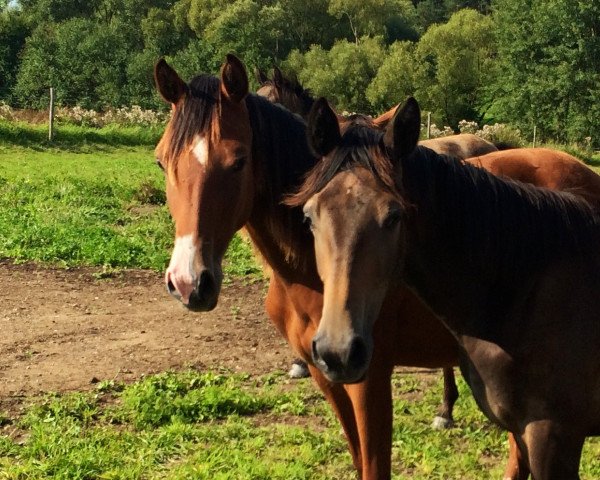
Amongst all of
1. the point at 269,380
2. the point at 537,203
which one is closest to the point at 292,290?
the point at 537,203

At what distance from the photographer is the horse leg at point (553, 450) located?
2252 mm

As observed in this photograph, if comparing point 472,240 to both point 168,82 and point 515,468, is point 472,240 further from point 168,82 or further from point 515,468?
point 515,468

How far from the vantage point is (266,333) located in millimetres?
5617

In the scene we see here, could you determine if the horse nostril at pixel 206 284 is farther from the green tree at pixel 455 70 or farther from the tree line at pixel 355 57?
the green tree at pixel 455 70

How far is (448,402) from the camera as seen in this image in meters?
4.29

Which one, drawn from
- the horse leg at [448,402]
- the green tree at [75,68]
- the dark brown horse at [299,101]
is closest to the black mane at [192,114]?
the dark brown horse at [299,101]

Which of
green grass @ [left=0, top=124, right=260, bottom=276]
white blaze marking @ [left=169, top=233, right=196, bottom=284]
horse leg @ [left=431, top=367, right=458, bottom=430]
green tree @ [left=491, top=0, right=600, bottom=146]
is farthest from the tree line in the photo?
white blaze marking @ [left=169, top=233, right=196, bottom=284]

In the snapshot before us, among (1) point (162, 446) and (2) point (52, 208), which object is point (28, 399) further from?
(2) point (52, 208)

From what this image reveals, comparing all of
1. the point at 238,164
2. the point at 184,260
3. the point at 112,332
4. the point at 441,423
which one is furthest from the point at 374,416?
the point at 112,332

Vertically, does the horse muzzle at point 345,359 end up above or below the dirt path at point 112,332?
above

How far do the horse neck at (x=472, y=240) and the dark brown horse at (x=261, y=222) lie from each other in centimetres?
56

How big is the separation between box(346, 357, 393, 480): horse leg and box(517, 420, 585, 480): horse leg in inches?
29.5

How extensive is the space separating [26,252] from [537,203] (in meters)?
6.48

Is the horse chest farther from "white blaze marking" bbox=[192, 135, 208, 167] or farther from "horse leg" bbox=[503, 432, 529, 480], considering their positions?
"white blaze marking" bbox=[192, 135, 208, 167]
